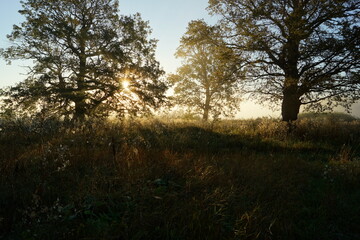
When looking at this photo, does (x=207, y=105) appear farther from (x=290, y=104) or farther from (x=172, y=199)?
(x=172, y=199)

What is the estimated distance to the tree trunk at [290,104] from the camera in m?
11.6

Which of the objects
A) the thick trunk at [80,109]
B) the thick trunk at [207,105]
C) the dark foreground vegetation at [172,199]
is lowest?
the dark foreground vegetation at [172,199]

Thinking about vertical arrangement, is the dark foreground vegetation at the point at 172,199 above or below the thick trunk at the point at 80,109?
below

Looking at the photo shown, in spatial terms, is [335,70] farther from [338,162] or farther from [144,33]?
[144,33]

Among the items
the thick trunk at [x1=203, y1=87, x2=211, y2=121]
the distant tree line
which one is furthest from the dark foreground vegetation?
the thick trunk at [x1=203, y1=87, x2=211, y2=121]

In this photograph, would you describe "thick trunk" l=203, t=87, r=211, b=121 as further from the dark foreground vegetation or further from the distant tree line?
the dark foreground vegetation

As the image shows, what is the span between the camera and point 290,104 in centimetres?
1205

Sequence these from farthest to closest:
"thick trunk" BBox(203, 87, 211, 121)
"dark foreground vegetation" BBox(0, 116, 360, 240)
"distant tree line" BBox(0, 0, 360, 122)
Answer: "thick trunk" BBox(203, 87, 211, 121) < "distant tree line" BBox(0, 0, 360, 122) < "dark foreground vegetation" BBox(0, 116, 360, 240)

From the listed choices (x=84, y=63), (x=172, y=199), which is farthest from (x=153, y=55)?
(x=172, y=199)

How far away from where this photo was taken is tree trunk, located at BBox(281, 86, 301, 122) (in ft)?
38.1

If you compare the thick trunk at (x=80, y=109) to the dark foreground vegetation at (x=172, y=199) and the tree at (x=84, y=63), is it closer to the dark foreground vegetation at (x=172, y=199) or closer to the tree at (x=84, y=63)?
the tree at (x=84, y=63)

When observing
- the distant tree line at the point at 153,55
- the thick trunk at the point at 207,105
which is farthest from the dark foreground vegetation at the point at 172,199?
the thick trunk at the point at 207,105

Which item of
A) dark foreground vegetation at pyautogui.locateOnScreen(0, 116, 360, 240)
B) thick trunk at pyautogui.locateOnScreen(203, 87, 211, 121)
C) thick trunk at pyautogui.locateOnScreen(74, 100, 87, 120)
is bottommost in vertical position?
dark foreground vegetation at pyautogui.locateOnScreen(0, 116, 360, 240)

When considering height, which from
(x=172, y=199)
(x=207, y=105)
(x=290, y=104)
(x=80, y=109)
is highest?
(x=207, y=105)
